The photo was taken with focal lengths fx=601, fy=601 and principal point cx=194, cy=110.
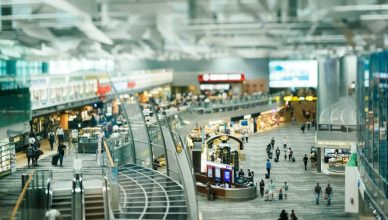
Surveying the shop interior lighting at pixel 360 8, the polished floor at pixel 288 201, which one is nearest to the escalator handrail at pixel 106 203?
the polished floor at pixel 288 201

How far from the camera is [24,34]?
11344mm

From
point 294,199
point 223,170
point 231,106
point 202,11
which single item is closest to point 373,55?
point 202,11

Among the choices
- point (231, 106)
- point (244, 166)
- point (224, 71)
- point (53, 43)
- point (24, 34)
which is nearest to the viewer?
point (24, 34)

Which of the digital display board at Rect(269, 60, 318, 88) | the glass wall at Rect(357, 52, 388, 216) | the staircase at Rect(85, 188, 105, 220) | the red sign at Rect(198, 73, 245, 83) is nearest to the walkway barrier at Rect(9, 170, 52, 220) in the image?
the staircase at Rect(85, 188, 105, 220)

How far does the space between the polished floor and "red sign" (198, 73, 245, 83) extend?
15.7 m

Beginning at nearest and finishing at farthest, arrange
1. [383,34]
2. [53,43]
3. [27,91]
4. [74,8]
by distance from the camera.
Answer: [74,8] < [383,34] < [53,43] < [27,91]

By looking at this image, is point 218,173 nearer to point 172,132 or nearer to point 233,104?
point 172,132

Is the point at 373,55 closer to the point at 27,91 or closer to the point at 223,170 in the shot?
the point at 223,170

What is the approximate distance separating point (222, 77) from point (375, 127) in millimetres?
29564

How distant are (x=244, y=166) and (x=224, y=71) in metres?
21.5

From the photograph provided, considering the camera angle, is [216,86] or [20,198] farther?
[216,86]

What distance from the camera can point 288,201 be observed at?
14.1 m

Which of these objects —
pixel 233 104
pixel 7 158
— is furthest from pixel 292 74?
pixel 7 158

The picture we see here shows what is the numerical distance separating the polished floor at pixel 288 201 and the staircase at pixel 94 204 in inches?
115
